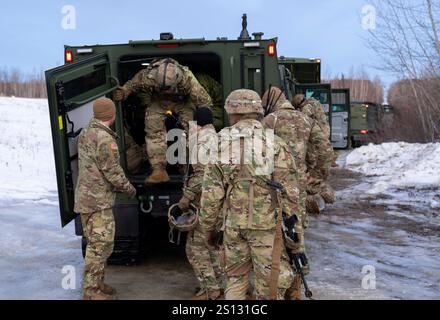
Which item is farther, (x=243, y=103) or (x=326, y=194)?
(x=326, y=194)

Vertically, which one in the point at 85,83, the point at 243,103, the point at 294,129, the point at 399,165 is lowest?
the point at 399,165

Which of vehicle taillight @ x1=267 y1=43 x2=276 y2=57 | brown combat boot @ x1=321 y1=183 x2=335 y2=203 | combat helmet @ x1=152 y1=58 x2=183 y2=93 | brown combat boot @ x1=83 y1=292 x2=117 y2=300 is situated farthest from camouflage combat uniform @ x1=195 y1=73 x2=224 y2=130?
brown combat boot @ x1=321 y1=183 x2=335 y2=203

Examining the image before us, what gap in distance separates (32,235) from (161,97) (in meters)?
2.83

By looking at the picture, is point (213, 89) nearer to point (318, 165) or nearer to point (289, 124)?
point (289, 124)

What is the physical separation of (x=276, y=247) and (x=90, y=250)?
5.96 ft

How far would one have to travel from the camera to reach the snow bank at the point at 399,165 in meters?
11.5

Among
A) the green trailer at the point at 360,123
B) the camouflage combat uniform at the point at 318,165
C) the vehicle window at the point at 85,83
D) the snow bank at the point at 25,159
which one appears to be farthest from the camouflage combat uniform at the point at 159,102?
the green trailer at the point at 360,123

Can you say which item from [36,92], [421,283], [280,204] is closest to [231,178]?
[280,204]

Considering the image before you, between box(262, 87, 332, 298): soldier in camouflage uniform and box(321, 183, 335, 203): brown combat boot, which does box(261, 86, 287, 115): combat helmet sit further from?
box(321, 183, 335, 203): brown combat boot

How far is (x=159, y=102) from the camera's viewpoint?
567 centimetres

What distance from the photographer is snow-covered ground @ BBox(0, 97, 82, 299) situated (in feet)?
16.5

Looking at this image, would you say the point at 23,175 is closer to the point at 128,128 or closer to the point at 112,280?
the point at 128,128

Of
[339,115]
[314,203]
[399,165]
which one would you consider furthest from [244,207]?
[339,115]
